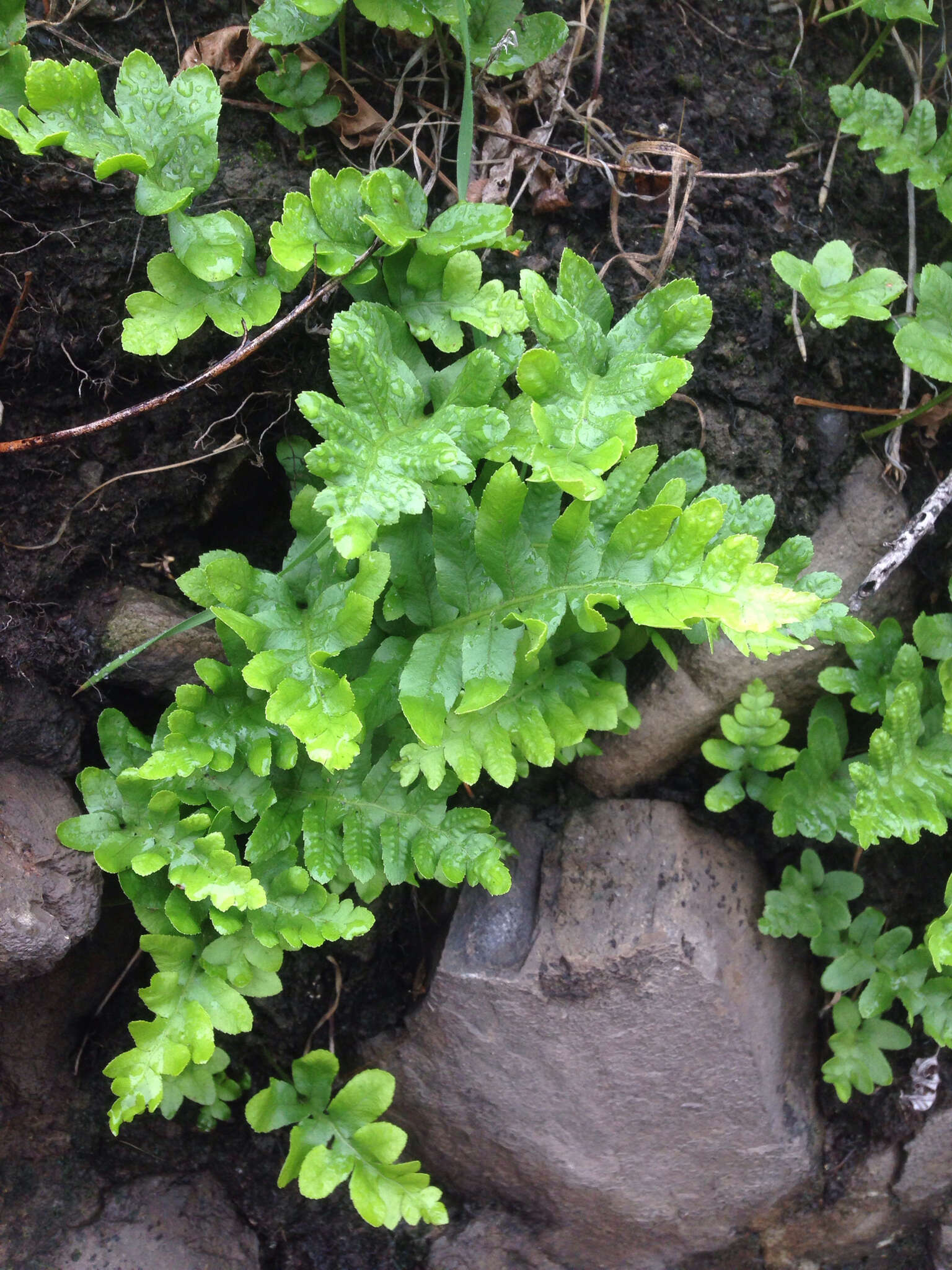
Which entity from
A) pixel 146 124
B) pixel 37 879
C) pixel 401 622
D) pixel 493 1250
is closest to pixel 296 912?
pixel 37 879

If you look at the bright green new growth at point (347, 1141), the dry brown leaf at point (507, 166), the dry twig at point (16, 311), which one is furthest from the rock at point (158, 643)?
the dry brown leaf at point (507, 166)

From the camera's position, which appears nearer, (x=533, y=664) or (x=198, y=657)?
(x=533, y=664)

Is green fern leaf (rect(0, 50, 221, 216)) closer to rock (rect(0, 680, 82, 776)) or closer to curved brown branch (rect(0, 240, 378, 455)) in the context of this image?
curved brown branch (rect(0, 240, 378, 455))

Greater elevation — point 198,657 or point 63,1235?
point 198,657

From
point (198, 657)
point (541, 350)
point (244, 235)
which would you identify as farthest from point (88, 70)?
point (198, 657)

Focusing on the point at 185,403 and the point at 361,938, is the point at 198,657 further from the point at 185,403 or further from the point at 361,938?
the point at 361,938

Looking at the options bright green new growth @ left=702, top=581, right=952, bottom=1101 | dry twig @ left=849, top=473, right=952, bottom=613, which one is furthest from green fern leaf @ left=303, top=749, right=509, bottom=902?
dry twig @ left=849, top=473, right=952, bottom=613

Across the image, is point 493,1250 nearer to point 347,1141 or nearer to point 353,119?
point 347,1141
